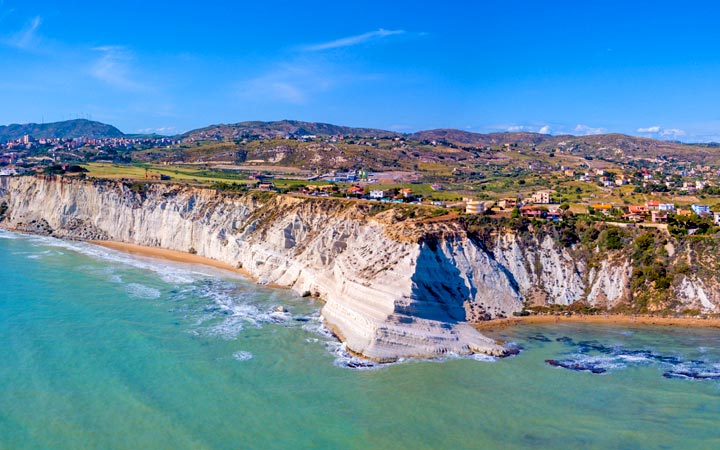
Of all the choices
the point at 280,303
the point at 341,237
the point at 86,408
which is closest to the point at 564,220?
the point at 341,237

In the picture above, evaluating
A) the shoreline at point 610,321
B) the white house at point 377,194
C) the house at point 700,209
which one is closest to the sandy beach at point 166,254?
the white house at point 377,194

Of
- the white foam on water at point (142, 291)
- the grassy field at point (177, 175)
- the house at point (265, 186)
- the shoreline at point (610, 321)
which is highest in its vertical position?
the grassy field at point (177, 175)

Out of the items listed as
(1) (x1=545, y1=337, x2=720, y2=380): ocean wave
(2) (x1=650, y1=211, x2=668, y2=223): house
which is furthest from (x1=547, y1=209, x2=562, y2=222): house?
(1) (x1=545, y1=337, x2=720, y2=380): ocean wave

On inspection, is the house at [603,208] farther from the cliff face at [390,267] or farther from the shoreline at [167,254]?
the shoreline at [167,254]

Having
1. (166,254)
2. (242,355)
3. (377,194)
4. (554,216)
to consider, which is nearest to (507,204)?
Result: (554,216)

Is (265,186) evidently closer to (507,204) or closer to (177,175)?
(177,175)

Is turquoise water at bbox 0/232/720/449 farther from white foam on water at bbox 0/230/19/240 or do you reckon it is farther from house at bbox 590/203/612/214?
white foam on water at bbox 0/230/19/240

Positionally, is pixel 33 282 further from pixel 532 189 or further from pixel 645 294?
pixel 532 189
